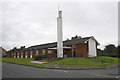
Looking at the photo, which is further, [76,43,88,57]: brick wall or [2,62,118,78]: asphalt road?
[76,43,88,57]: brick wall

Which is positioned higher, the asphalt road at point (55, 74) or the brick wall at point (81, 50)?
the brick wall at point (81, 50)

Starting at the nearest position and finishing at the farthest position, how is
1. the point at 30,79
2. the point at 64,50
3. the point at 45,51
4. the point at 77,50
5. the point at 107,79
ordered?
the point at 30,79
the point at 107,79
the point at 77,50
the point at 64,50
the point at 45,51

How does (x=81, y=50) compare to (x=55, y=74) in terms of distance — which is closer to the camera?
(x=55, y=74)

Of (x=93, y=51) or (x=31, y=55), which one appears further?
(x=31, y=55)

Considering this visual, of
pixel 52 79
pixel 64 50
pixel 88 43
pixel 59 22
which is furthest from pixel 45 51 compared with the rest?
pixel 52 79

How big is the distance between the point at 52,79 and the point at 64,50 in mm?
26862

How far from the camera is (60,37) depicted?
35031 mm

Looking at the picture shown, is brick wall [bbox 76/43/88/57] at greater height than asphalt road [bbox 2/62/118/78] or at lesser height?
greater

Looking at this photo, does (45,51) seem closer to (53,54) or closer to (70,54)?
(53,54)

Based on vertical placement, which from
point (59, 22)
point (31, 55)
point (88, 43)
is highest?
point (59, 22)

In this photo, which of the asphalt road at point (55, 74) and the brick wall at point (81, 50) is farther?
the brick wall at point (81, 50)

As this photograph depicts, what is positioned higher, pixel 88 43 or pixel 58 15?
pixel 58 15

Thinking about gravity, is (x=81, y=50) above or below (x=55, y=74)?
above

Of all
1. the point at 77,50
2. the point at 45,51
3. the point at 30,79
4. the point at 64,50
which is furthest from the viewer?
the point at 45,51
